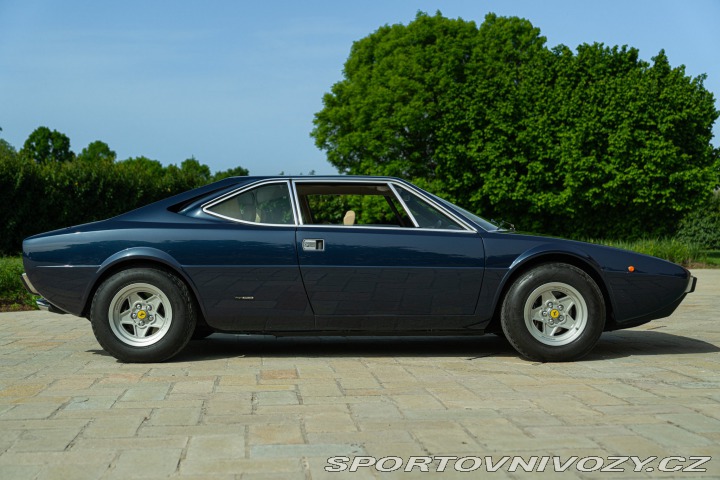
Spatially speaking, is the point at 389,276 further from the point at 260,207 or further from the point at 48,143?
the point at 48,143

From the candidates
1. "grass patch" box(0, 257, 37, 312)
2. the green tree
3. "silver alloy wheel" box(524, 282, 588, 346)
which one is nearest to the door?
"silver alloy wheel" box(524, 282, 588, 346)

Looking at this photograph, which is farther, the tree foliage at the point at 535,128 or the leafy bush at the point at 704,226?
the tree foliage at the point at 535,128

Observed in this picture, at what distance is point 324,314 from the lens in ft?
19.5

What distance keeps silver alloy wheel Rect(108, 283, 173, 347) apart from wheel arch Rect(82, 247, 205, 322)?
190 mm

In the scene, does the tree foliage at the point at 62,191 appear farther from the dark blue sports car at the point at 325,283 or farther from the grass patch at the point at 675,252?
the dark blue sports car at the point at 325,283

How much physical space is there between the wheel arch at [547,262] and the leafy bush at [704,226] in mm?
25125

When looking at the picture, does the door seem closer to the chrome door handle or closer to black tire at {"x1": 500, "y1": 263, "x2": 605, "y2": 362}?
the chrome door handle

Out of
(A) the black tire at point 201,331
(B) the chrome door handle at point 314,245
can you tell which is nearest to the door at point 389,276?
(B) the chrome door handle at point 314,245

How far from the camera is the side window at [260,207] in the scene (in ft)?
20.1

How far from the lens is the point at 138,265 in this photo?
5.98m

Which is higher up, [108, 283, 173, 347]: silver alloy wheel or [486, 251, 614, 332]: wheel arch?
[486, 251, 614, 332]: wheel arch

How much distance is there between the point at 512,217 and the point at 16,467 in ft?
113

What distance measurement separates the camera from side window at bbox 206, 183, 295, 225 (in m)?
6.13

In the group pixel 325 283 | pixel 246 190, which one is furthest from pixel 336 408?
pixel 246 190
